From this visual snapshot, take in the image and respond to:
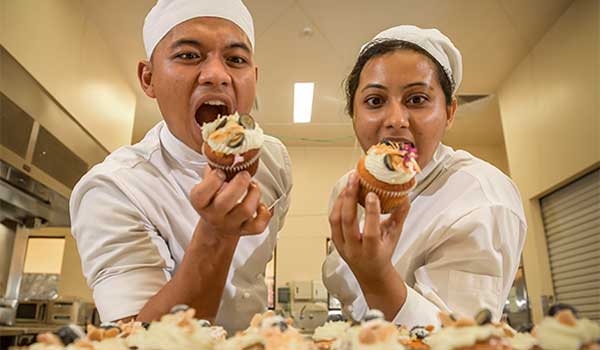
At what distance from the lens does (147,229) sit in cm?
122

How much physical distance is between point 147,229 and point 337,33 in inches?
122

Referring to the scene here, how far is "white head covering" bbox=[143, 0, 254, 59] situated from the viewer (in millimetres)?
1325

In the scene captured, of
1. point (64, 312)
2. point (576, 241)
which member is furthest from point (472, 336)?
point (64, 312)

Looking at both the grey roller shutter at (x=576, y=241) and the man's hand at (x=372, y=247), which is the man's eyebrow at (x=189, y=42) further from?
the grey roller shutter at (x=576, y=241)

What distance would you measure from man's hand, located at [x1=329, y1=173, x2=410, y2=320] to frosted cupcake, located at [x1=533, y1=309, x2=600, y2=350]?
1.48 feet

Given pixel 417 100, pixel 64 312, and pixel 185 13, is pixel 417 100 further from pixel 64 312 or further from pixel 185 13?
pixel 64 312

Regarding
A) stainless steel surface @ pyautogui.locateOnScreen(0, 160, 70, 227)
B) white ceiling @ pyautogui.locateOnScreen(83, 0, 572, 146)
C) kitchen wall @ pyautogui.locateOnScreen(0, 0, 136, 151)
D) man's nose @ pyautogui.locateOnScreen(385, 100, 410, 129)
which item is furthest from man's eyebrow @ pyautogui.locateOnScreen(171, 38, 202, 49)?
white ceiling @ pyautogui.locateOnScreen(83, 0, 572, 146)

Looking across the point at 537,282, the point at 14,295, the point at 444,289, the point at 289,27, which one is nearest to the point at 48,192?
the point at 14,295

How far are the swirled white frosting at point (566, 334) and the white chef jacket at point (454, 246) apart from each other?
0.48 m

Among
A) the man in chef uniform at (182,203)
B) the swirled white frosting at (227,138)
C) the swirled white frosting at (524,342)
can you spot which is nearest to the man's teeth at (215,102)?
the man in chef uniform at (182,203)

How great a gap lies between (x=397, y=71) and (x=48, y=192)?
288 centimetres

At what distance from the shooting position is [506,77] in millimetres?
4676

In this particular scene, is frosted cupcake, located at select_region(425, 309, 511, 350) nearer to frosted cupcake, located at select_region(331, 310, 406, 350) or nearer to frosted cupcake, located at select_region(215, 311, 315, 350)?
frosted cupcake, located at select_region(331, 310, 406, 350)

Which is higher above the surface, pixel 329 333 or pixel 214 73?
pixel 214 73
